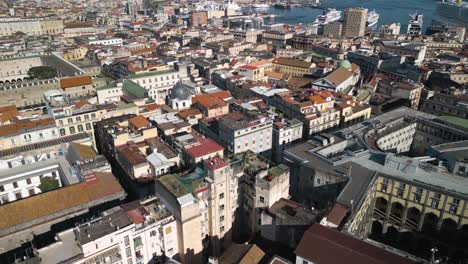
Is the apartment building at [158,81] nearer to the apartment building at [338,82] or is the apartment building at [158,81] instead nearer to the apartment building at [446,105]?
the apartment building at [338,82]

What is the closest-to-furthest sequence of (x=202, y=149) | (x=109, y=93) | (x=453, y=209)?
(x=453, y=209)
(x=202, y=149)
(x=109, y=93)

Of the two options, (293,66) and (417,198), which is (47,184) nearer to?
(417,198)

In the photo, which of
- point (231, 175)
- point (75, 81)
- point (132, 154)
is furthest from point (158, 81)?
point (231, 175)

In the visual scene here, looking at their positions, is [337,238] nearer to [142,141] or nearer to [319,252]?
[319,252]

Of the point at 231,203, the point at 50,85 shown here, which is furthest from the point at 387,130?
the point at 50,85

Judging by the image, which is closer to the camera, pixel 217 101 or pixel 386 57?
pixel 217 101

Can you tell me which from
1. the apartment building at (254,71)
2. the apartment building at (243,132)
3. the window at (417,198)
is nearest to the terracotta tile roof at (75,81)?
the apartment building at (243,132)

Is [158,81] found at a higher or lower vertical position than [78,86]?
lower
